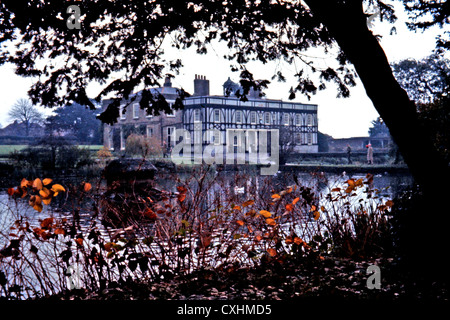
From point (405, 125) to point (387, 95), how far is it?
0.89 ft

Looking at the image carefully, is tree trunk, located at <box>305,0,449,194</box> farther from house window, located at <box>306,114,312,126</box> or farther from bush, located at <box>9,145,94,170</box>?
house window, located at <box>306,114,312,126</box>

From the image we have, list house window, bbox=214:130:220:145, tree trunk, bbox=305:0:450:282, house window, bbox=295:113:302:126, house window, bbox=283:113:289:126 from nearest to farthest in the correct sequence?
tree trunk, bbox=305:0:450:282
house window, bbox=214:130:220:145
house window, bbox=283:113:289:126
house window, bbox=295:113:302:126

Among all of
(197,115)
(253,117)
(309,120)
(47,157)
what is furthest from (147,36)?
(309,120)

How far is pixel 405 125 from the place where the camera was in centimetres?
342

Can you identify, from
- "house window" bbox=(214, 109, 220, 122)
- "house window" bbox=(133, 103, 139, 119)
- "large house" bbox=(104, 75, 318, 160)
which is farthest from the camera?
"house window" bbox=(133, 103, 139, 119)

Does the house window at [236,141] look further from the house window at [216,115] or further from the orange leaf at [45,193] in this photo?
the orange leaf at [45,193]

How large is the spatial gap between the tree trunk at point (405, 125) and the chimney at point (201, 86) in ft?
104

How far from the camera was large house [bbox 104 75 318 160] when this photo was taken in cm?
3456

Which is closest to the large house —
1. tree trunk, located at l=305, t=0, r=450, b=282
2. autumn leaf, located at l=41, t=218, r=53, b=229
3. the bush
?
the bush

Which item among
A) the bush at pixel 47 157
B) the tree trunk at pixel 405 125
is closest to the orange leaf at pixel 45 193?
the tree trunk at pixel 405 125
